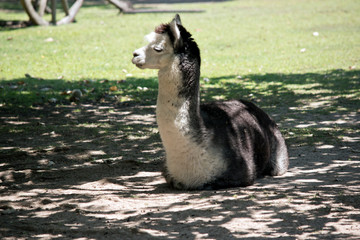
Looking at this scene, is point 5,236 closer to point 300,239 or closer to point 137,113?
point 300,239

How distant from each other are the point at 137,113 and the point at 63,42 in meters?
9.77

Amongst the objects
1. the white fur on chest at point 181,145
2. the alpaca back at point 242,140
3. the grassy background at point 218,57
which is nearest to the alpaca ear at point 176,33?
the white fur on chest at point 181,145

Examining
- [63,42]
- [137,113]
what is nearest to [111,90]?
[137,113]

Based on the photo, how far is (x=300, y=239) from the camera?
464 cm

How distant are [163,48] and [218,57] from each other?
12.0m

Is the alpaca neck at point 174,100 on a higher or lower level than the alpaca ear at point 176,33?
lower

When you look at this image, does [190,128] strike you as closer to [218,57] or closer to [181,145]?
[181,145]

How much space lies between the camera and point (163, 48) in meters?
5.88

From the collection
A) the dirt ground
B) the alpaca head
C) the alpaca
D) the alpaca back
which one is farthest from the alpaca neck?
the dirt ground

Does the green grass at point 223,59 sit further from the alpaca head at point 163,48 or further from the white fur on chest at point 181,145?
the alpaca head at point 163,48

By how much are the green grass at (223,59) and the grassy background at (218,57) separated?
3 centimetres

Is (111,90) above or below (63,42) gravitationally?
below

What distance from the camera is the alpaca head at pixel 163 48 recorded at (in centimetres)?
584

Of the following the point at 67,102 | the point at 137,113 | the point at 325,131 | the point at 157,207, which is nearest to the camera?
the point at 157,207
